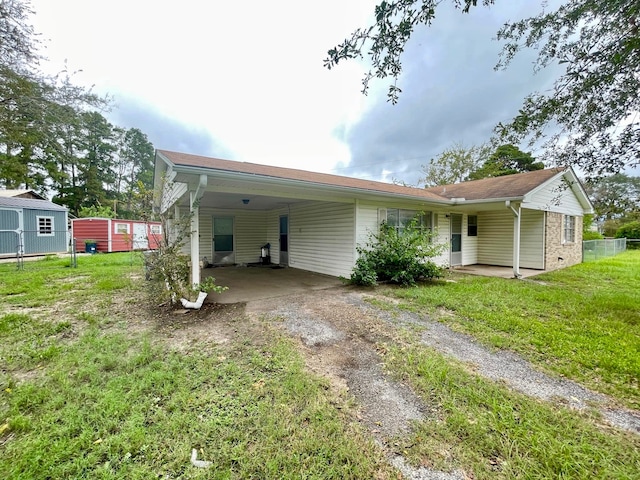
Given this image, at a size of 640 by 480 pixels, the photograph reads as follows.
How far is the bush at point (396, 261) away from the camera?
24.1 ft

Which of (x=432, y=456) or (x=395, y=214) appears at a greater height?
(x=395, y=214)

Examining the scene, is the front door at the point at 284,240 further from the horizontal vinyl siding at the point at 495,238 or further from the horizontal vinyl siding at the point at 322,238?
the horizontal vinyl siding at the point at 495,238

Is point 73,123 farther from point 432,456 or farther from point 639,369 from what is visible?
point 639,369

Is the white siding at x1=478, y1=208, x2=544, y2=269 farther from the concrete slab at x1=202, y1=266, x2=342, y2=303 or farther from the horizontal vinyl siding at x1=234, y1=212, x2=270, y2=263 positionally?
the horizontal vinyl siding at x1=234, y1=212, x2=270, y2=263

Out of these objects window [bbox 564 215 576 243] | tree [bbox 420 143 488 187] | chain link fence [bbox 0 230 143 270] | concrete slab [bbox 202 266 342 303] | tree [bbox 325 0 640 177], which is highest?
tree [bbox 420 143 488 187]

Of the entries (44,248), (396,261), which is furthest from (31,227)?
(396,261)

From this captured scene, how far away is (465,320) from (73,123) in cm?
1246

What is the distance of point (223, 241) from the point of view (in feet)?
36.9

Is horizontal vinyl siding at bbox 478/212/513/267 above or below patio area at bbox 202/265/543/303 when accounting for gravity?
above

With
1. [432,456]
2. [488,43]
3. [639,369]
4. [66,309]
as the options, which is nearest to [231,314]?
[66,309]

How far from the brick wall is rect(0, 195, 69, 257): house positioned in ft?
71.3

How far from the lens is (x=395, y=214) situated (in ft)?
28.7

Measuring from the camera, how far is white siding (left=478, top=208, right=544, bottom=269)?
10.0 m

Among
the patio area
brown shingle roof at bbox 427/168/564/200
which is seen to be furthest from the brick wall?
brown shingle roof at bbox 427/168/564/200
